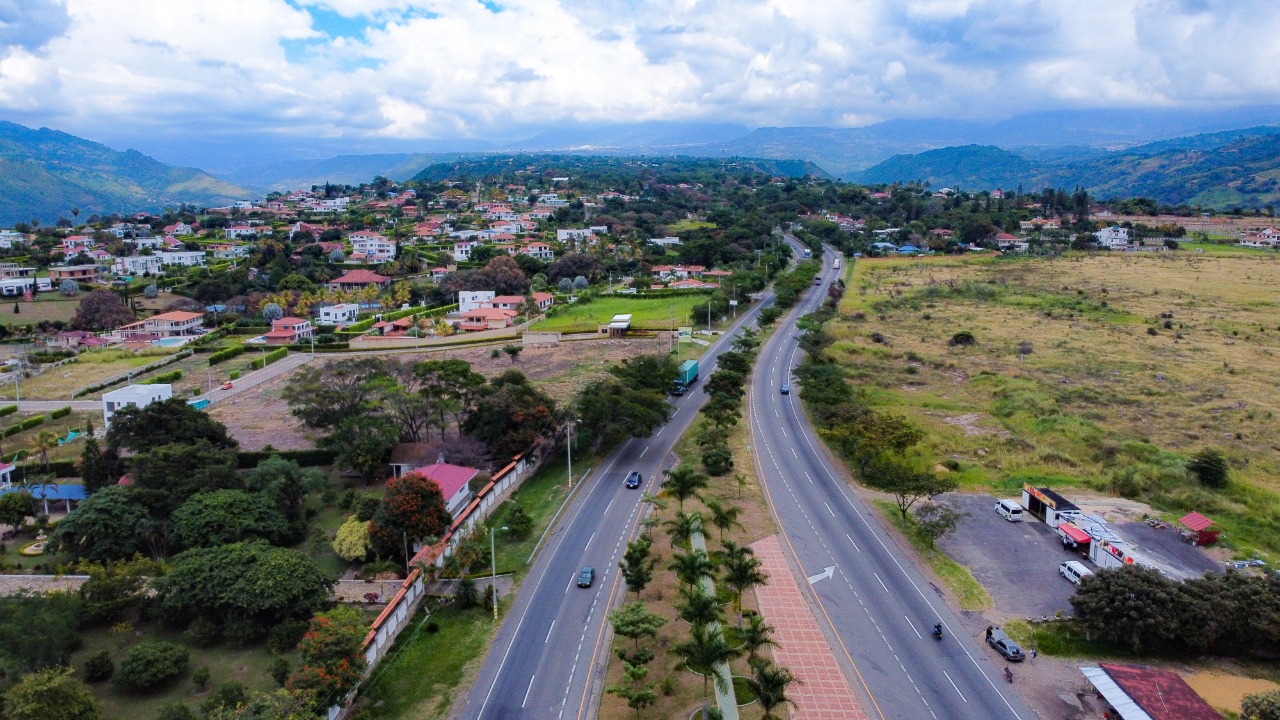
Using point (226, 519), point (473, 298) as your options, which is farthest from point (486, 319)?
point (226, 519)

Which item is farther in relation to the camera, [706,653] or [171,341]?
[171,341]

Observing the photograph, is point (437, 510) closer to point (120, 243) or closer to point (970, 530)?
point (970, 530)

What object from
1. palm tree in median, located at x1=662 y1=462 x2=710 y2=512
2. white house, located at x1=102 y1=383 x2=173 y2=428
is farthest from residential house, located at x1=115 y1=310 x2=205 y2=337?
palm tree in median, located at x1=662 y1=462 x2=710 y2=512

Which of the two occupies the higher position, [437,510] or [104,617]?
[437,510]

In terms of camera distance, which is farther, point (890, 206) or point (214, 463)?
point (890, 206)

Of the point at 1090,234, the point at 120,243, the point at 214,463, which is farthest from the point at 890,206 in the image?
the point at 214,463

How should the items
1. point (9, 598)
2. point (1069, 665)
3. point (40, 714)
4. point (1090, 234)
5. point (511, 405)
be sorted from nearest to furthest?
point (40, 714), point (1069, 665), point (9, 598), point (511, 405), point (1090, 234)

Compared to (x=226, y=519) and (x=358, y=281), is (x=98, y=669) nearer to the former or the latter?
(x=226, y=519)
